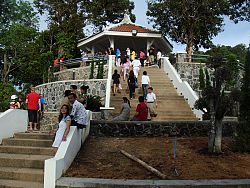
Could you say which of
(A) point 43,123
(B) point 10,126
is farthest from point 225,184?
(A) point 43,123

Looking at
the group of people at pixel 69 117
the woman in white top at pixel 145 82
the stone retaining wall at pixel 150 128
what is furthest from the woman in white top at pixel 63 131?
the woman in white top at pixel 145 82

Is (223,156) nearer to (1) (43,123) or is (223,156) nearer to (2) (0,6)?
(1) (43,123)

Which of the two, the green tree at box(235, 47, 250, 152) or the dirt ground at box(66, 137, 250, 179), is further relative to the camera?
the green tree at box(235, 47, 250, 152)

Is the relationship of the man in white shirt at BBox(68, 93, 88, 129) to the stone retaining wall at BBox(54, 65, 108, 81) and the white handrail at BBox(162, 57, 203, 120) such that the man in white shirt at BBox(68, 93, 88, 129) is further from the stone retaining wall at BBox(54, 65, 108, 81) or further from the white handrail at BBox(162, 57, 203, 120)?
the stone retaining wall at BBox(54, 65, 108, 81)

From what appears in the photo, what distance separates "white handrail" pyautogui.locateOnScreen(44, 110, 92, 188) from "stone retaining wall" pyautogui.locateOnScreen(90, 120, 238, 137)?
667 mm

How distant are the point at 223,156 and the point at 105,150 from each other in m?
2.80

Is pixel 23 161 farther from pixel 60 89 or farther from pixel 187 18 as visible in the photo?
pixel 187 18

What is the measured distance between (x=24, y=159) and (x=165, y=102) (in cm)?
896

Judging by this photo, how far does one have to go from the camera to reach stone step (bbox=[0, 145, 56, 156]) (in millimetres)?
8219

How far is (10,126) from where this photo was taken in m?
9.67

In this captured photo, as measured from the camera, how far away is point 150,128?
967 cm

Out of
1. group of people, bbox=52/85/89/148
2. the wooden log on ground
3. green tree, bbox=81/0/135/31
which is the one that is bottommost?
the wooden log on ground

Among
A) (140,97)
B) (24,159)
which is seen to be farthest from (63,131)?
(140,97)

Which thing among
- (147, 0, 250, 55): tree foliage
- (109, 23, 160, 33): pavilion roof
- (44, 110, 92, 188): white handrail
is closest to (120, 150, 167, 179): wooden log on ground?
(44, 110, 92, 188): white handrail
